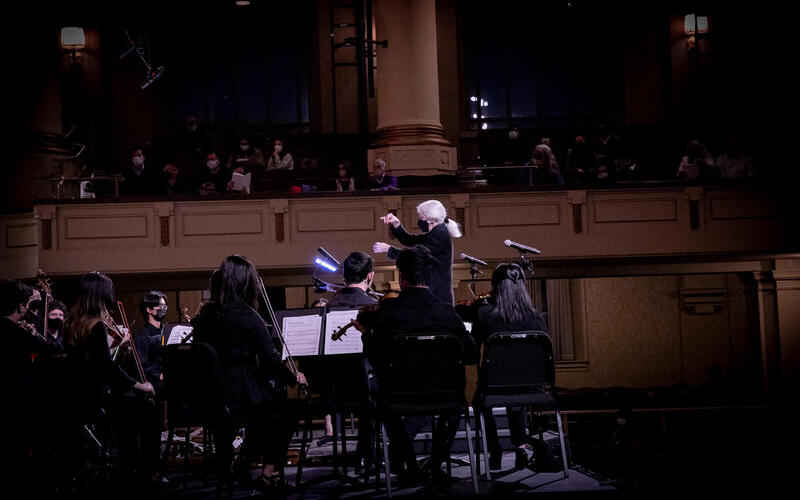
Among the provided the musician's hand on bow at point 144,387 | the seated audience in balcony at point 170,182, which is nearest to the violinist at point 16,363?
the musician's hand on bow at point 144,387

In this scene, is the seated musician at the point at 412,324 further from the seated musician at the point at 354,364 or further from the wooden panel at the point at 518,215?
the wooden panel at the point at 518,215

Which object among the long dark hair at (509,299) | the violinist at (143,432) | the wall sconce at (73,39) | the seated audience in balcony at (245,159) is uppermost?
the wall sconce at (73,39)

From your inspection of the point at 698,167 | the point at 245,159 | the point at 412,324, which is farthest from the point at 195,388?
the point at 698,167

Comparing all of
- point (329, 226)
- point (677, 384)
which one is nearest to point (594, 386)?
point (677, 384)

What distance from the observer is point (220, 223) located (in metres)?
11.7

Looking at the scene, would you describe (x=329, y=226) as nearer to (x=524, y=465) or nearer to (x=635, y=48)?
(x=524, y=465)

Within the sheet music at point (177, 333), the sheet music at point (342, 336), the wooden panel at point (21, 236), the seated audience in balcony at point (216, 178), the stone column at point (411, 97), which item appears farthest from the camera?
the stone column at point (411, 97)

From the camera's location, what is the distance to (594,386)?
599 inches

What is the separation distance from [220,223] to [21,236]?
8.61 feet

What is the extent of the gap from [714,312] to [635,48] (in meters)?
6.33

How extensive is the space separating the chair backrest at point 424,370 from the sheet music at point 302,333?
78 centimetres

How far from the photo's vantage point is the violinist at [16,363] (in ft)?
16.2

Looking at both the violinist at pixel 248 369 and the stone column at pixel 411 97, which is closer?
the violinist at pixel 248 369

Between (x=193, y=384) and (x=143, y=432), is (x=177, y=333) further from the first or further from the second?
(x=193, y=384)
